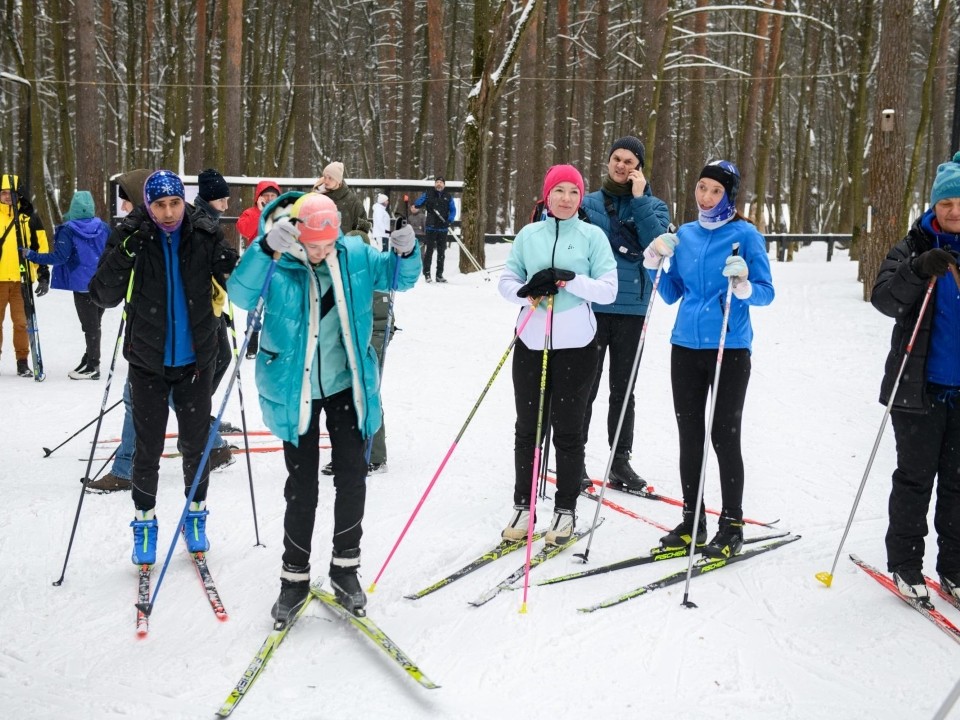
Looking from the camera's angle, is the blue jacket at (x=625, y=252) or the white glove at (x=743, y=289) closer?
the white glove at (x=743, y=289)

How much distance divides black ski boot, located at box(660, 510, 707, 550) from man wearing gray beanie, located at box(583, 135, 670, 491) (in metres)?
0.91

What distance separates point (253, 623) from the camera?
4020 mm

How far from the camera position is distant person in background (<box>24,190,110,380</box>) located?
9789 millimetres

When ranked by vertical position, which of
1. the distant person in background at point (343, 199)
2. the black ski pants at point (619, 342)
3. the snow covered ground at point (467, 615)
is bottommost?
the snow covered ground at point (467, 615)

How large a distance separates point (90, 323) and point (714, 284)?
7.66m

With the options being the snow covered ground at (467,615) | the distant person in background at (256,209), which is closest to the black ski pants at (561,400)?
the snow covered ground at (467,615)

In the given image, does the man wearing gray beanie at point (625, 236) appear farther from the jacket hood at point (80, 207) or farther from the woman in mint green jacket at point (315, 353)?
the jacket hood at point (80, 207)

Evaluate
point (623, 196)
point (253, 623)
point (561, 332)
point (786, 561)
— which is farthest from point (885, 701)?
point (623, 196)

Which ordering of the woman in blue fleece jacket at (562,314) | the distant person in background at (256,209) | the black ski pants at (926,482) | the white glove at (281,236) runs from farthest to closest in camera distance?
the distant person in background at (256,209) < the woman in blue fleece jacket at (562,314) < the black ski pants at (926,482) < the white glove at (281,236)

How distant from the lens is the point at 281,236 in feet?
11.7

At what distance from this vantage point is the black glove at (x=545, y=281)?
178 inches

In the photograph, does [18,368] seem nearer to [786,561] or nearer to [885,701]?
[786,561]

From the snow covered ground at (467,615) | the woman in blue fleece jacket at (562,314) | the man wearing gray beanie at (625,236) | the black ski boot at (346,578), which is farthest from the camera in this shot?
the man wearing gray beanie at (625,236)

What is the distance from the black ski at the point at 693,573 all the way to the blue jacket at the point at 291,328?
4.86 feet
